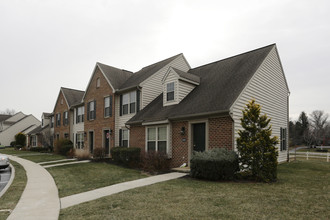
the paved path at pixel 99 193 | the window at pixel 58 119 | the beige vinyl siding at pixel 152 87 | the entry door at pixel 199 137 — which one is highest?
the beige vinyl siding at pixel 152 87

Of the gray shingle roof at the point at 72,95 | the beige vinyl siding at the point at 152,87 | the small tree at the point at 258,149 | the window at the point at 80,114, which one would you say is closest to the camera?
the small tree at the point at 258,149

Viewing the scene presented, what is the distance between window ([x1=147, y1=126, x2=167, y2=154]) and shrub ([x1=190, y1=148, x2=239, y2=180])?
13.4 ft

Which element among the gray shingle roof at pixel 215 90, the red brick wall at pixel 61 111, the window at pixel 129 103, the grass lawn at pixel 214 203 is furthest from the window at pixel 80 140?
the grass lawn at pixel 214 203

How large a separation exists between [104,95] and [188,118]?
10.3 m

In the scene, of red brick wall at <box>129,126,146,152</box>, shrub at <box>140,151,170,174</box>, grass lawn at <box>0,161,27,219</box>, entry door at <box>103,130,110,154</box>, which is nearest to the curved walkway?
grass lawn at <box>0,161,27,219</box>

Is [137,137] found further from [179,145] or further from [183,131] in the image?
[183,131]

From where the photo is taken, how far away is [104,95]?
1984 centimetres

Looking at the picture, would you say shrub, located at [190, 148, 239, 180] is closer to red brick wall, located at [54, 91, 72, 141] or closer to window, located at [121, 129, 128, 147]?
window, located at [121, 129, 128, 147]

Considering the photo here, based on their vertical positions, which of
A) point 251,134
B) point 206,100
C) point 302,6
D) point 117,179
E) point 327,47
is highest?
point 302,6

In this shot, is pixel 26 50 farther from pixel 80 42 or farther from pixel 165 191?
pixel 165 191

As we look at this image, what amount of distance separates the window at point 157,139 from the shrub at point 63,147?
1232 cm

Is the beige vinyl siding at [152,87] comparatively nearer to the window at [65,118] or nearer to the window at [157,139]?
the window at [157,139]

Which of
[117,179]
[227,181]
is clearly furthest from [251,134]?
[117,179]

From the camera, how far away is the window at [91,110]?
21470 millimetres
